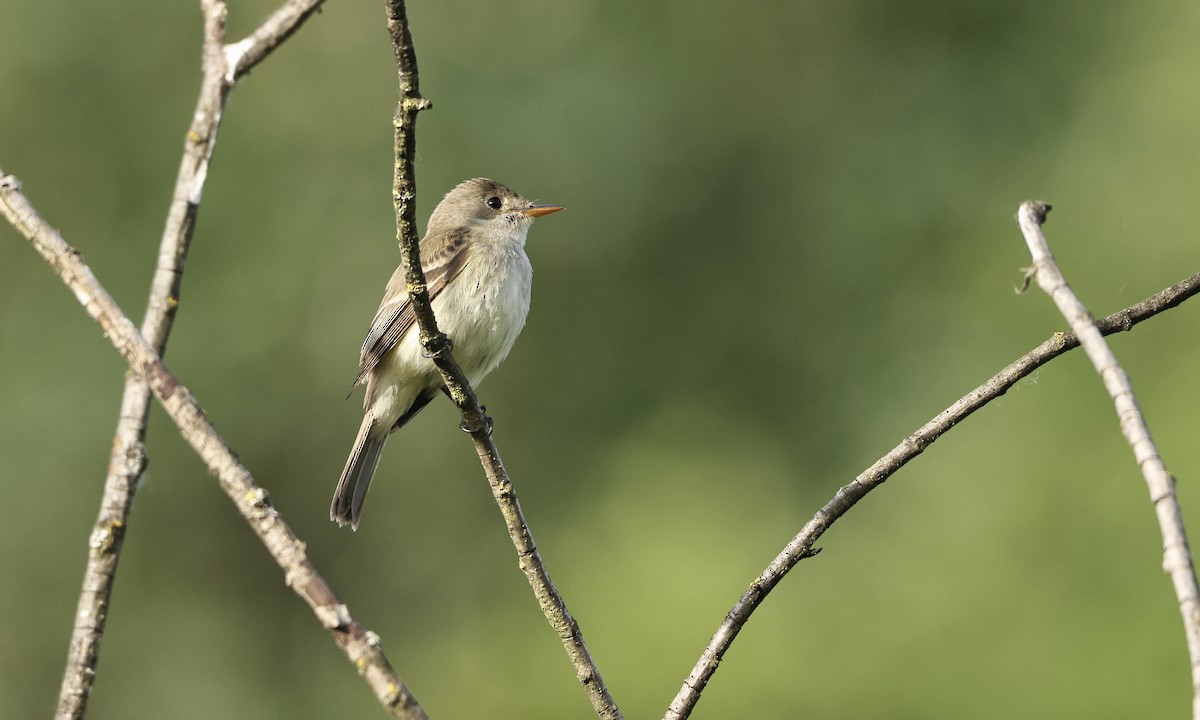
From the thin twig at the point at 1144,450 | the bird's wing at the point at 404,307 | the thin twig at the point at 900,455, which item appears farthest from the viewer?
the bird's wing at the point at 404,307

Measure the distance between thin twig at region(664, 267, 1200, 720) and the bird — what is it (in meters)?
2.54

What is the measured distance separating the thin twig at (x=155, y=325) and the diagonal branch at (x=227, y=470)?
1.33 ft

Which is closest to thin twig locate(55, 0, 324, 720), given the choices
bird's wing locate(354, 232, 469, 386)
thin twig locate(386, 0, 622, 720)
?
thin twig locate(386, 0, 622, 720)

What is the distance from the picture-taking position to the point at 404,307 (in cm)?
565

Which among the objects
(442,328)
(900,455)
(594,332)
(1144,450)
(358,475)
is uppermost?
(594,332)

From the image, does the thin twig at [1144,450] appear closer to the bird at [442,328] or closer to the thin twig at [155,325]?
the thin twig at [155,325]

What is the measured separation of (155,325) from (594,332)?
12.0 meters

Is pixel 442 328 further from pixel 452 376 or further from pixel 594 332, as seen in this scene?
pixel 594 332

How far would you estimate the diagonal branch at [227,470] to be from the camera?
247cm

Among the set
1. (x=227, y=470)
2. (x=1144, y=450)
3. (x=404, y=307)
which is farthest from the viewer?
(x=404, y=307)

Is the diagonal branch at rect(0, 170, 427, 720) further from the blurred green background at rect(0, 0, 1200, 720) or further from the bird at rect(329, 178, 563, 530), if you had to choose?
the blurred green background at rect(0, 0, 1200, 720)

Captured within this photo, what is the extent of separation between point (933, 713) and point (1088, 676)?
1010mm

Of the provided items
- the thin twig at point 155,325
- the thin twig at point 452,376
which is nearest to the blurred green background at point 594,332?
the thin twig at point 452,376

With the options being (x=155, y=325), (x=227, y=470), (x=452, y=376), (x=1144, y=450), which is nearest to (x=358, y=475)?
(x=452, y=376)
